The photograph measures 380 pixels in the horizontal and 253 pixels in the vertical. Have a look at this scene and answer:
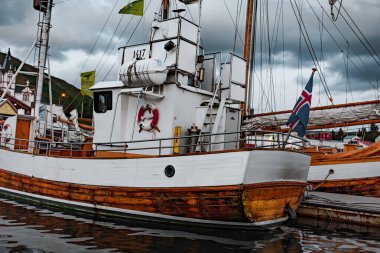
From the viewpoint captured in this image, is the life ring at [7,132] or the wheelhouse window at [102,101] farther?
the life ring at [7,132]

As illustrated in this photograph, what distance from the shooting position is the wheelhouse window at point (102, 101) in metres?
11.9

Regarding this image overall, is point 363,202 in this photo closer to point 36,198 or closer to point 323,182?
point 323,182

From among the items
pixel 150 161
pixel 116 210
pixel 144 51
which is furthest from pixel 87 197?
pixel 144 51

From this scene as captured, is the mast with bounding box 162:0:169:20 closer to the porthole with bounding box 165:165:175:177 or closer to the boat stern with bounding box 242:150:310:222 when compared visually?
the porthole with bounding box 165:165:175:177

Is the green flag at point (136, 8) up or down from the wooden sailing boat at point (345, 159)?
up

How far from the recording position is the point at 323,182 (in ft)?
45.9

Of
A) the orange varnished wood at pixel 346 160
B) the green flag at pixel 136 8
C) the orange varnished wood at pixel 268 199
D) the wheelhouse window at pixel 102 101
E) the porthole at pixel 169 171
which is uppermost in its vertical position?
the green flag at pixel 136 8

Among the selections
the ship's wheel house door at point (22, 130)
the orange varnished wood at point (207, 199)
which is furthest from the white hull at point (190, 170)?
the ship's wheel house door at point (22, 130)

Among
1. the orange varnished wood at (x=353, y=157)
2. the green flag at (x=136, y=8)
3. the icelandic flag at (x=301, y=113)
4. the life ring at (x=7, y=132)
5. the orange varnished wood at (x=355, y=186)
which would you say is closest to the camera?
the icelandic flag at (x=301, y=113)

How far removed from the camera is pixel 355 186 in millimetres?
13336

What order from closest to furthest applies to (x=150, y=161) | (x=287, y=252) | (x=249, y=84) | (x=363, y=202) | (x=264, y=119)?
1. (x=287, y=252)
2. (x=150, y=161)
3. (x=363, y=202)
4. (x=264, y=119)
5. (x=249, y=84)

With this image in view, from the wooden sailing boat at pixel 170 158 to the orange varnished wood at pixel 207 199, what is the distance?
2cm

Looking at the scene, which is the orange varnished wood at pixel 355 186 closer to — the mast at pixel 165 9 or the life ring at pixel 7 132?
the mast at pixel 165 9

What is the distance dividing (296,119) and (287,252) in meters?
2.96
